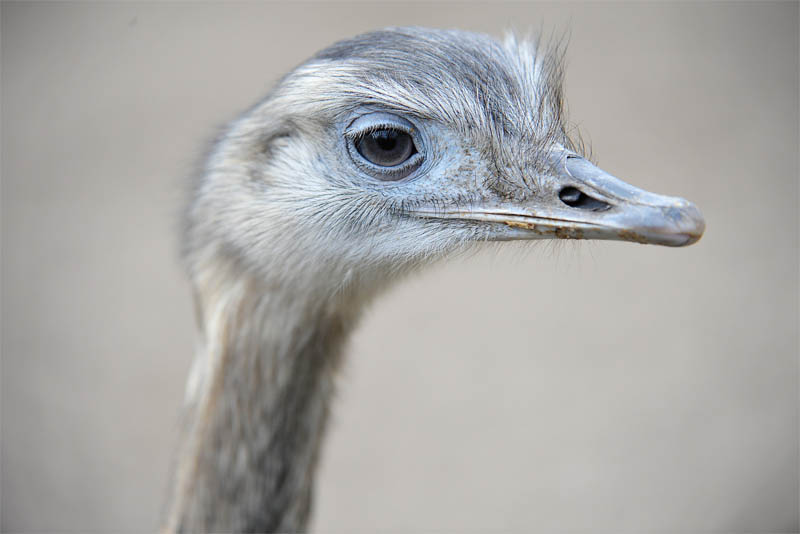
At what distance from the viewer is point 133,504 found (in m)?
3.04

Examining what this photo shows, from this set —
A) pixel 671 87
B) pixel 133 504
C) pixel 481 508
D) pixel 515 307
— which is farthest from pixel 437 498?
pixel 671 87

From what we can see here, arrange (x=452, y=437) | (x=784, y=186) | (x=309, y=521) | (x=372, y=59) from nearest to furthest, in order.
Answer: (x=372, y=59), (x=309, y=521), (x=452, y=437), (x=784, y=186)

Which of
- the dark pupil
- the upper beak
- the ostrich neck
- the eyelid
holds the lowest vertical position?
the ostrich neck

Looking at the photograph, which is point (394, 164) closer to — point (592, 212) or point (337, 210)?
point (337, 210)

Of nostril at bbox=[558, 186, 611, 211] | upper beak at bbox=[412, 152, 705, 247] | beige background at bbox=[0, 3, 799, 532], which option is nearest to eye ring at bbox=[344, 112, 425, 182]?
upper beak at bbox=[412, 152, 705, 247]

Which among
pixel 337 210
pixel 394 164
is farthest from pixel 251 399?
pixel 394 164

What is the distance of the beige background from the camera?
3.13 metres

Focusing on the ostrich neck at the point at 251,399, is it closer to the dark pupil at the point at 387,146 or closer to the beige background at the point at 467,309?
the dark pupil at the point at 387,146

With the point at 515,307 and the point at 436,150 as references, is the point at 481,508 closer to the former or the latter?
the point at 515,307

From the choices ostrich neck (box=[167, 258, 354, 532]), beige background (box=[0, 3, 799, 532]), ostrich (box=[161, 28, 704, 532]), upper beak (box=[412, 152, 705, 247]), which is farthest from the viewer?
beige background (box=[0, 3, 799, 532])

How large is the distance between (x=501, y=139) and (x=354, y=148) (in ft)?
0.78

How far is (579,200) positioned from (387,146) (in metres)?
0.32

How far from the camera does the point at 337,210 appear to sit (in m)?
1.29

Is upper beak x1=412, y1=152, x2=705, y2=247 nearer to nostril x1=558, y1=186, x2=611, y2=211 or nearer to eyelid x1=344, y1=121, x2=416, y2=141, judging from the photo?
nostril x1=558, y1=186, x2=611, y2=211
